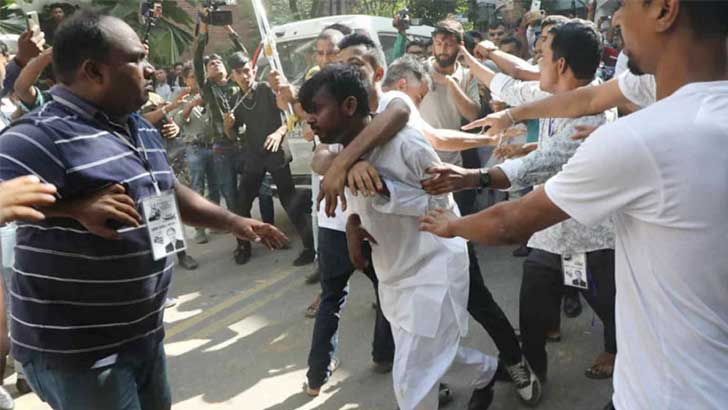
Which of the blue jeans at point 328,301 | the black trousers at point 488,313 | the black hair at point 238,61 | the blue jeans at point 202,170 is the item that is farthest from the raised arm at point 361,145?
the blue jeans at point 202,170

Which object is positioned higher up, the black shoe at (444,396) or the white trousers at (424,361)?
the white trousers at (424,361)

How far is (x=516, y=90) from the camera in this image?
333cm

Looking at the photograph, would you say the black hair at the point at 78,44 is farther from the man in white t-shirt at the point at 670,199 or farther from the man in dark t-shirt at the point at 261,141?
the man in dark t-shirt at the point at 261,141

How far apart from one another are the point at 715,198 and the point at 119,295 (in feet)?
5.08

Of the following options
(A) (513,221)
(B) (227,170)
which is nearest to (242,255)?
(B) (227,170)

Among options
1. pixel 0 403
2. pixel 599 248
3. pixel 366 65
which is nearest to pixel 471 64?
pixel 366 65

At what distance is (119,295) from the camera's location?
1762 mm

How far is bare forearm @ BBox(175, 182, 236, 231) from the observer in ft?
7.10

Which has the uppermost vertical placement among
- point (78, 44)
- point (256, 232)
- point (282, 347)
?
point (78, 44)

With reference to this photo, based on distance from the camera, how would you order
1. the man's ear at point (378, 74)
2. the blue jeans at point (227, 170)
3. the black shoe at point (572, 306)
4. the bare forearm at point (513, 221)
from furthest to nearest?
1. the blue jeans at point (227, 170)
2. the black shoe at point (572, 306)
3. the man's ear at point (378, 74)
4. the bare forearm at point (513, 221)

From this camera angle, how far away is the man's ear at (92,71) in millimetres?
1741

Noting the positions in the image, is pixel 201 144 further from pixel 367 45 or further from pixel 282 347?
pixel 367 45

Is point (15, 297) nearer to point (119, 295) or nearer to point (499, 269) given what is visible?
point (119, 295)

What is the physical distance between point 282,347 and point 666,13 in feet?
10.4
